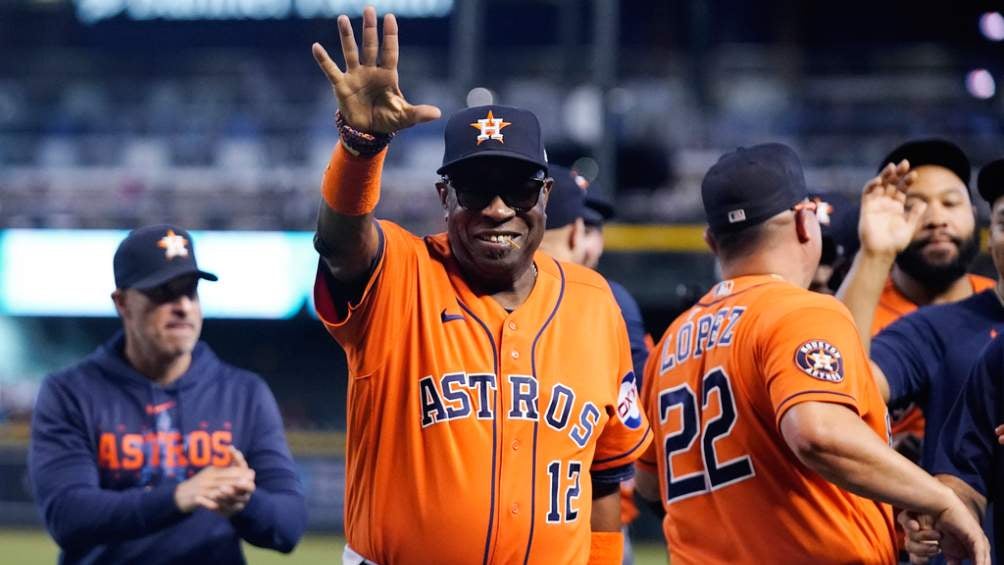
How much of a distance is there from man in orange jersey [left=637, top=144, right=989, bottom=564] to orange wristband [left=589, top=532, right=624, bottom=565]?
214mm

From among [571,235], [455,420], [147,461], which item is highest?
[571,235]

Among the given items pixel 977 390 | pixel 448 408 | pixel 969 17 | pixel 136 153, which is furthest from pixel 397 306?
pixel 969 17

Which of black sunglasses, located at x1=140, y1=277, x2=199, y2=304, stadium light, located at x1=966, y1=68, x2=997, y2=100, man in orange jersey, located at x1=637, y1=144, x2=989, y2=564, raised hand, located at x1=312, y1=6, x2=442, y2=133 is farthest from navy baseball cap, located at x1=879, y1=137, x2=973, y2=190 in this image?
stadium light, located at x1=966, y1=68, x2=997, y2=100

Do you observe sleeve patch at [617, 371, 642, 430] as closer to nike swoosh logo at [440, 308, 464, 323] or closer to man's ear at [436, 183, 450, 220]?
nike swoosh logo at [440, 308, 464, 323]

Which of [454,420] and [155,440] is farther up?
[454,420]

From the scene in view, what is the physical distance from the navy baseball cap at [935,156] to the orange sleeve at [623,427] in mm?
1453

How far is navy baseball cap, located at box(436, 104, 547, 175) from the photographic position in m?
2.79

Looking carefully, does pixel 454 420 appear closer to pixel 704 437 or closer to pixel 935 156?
pixel 704 437

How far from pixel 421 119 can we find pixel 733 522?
126cm

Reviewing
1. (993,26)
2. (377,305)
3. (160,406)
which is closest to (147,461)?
(160,406)

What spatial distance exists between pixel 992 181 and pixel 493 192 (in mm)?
1429

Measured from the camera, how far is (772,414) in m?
2.96

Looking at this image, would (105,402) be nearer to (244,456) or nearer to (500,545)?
(244,456)

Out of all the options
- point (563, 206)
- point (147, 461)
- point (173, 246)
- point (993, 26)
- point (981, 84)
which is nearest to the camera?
point (147, 461)
